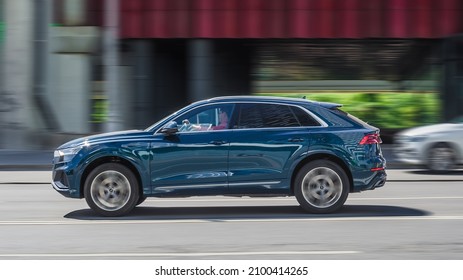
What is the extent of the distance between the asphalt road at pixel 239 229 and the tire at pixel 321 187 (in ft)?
0.48

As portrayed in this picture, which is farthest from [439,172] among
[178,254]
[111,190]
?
[178,254]

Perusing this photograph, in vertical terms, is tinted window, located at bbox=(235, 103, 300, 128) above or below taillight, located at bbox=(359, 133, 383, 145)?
above

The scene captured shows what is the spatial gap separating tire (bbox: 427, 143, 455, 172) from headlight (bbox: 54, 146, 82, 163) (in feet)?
28.3

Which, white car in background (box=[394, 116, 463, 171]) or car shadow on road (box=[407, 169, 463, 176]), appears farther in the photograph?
car shadow on road (box=[407, 169, 463, 176])

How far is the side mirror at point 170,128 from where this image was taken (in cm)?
1077

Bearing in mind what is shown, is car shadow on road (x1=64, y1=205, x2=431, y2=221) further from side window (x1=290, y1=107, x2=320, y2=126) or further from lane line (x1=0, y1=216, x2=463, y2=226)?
side window (x1=290, y1=107, x2=320, y2=126)

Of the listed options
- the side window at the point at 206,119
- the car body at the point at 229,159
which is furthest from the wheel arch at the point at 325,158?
the side window at the point at 206,119

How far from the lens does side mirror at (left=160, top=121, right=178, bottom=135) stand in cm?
1077

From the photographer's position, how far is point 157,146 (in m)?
10.8

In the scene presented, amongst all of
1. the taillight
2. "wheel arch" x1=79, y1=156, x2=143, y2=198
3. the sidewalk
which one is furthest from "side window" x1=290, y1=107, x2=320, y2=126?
the sidewalk

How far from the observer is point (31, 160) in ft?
73.4

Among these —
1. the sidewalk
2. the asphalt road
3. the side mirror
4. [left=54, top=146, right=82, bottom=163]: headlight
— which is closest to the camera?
the asphalt road

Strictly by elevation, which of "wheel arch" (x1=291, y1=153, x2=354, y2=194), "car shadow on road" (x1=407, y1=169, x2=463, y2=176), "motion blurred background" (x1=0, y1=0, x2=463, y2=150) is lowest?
"car shadow on road" (x1=407, y1=169, x2=463, y2=176)

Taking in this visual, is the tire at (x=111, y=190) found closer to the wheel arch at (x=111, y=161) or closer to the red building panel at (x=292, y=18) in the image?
the wheel arch at (x=111, y=161)
